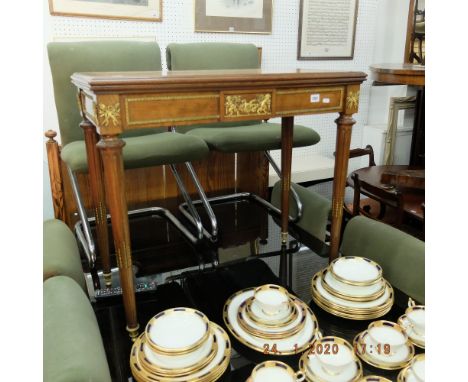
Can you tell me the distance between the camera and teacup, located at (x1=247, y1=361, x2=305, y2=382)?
960mm

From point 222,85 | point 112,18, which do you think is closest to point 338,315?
point 222,85

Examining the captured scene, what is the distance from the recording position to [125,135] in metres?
2.12

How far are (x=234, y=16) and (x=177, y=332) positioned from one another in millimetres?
2275

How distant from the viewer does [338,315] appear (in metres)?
1.32

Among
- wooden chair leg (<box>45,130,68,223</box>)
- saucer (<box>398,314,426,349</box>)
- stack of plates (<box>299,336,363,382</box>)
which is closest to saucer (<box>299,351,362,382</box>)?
stack of plates (<box>299,336,363,382</box>)

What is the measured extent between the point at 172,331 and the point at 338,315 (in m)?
0.56

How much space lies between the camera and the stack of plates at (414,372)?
0.96 metres

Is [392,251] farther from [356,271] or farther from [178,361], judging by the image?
[178,361]

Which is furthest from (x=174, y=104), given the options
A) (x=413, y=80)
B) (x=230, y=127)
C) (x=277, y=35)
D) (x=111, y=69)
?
(x=277, y=35)

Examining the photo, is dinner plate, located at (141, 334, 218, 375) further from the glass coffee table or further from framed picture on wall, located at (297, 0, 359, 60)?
framed picture on wall, located at (297, 0, 359, 60)

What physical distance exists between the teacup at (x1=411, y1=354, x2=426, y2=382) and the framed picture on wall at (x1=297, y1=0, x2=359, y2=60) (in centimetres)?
249

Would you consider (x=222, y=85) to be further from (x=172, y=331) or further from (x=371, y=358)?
(x=371, y=358)

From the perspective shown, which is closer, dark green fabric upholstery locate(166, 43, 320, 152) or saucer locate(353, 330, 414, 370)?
saucer locate(353, 330, 414, 370)

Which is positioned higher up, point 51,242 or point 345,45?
point 345,45
